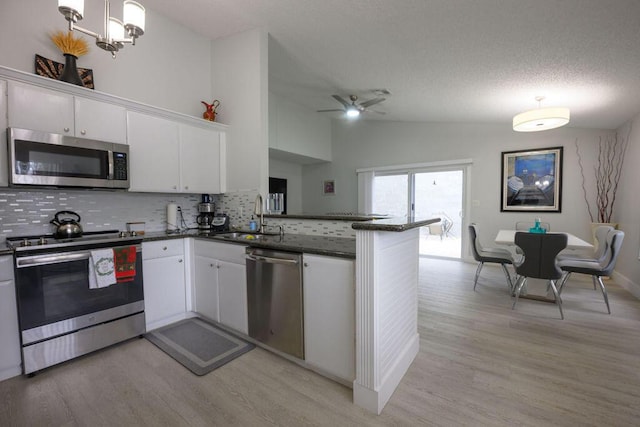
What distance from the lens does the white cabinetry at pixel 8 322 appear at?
69.2 inches

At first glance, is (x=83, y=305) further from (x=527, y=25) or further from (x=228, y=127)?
(x=527, y=25)

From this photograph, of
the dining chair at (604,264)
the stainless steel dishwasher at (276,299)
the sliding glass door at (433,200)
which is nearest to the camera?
the stainless steel dishwasher at (276,299)

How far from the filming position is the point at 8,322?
1779 mm

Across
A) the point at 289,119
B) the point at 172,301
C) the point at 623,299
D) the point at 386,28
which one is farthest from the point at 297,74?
the point at 623,299

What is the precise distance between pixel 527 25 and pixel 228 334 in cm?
346

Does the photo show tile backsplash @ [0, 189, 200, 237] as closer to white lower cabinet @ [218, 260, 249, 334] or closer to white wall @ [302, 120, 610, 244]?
white lower cabinet @ [218, 260, 249, 334]

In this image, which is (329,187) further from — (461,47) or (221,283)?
(221,283)

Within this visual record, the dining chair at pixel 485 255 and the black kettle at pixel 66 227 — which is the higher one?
the black kettle at pixel 66 227

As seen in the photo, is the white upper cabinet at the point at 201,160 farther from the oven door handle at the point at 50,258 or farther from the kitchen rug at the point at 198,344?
the kitchen rug at the point at 198,344

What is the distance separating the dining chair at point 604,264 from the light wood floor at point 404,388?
0.53 metres

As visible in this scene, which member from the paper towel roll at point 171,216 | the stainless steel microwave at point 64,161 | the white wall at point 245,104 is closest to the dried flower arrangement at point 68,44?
the stainless steel microwave at point 64,161

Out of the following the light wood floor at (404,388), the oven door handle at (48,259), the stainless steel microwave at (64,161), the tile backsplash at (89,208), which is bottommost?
the light wood floor at (404,388)

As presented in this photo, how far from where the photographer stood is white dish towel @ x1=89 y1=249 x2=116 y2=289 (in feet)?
6.78

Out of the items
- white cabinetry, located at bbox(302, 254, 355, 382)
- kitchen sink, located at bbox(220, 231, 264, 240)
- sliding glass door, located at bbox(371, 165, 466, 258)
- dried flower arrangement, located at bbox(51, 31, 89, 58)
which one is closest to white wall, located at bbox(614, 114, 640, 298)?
sliding glass door, located at bbox(371, 165, 466, 258)
